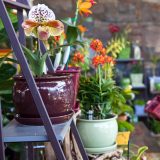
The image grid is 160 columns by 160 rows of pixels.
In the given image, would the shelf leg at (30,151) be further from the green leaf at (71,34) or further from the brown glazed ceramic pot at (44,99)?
the green leaf at (71,34)

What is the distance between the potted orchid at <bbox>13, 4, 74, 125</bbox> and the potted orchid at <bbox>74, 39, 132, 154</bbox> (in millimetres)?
543

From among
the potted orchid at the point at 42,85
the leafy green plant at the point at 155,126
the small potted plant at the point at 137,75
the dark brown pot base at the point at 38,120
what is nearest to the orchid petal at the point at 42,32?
the potted orchid at the point at 42,85

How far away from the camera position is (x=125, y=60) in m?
4.47

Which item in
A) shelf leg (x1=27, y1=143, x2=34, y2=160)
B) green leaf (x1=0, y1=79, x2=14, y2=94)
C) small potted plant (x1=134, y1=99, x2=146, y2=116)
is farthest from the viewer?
small potted plant (x1=134, y1=99, x2=146, y2=116)

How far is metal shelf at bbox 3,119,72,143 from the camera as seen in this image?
881mm

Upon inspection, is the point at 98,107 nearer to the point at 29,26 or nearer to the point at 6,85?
the point at 6,85

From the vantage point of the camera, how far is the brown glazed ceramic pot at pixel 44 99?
3.17 feet

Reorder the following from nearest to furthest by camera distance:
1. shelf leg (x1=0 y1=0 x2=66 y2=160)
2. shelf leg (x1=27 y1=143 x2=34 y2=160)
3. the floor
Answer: shelf leg (x1=0 y1=0 x2=66 y2=160), shelf leg (x1=27 y1=143 x2=34 y2=160), the floor

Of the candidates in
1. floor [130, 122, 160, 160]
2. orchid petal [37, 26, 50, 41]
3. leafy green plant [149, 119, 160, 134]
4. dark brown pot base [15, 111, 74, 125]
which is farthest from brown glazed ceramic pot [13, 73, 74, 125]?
leafy green plant [149, 119, 160, 134]

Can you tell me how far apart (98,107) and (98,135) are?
15cm

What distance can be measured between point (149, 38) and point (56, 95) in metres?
3.90

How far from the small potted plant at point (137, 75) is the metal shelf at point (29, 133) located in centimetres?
357

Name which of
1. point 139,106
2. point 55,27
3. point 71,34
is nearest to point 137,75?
point 139,106

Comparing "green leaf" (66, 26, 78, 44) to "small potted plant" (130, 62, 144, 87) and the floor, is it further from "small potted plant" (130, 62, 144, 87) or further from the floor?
"small potted plant" (130, 62, 144, 87)
